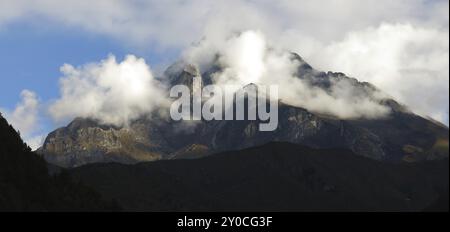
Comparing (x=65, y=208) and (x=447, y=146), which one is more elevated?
Answer: (x=65, y=208)

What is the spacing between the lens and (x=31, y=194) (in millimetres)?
190375
